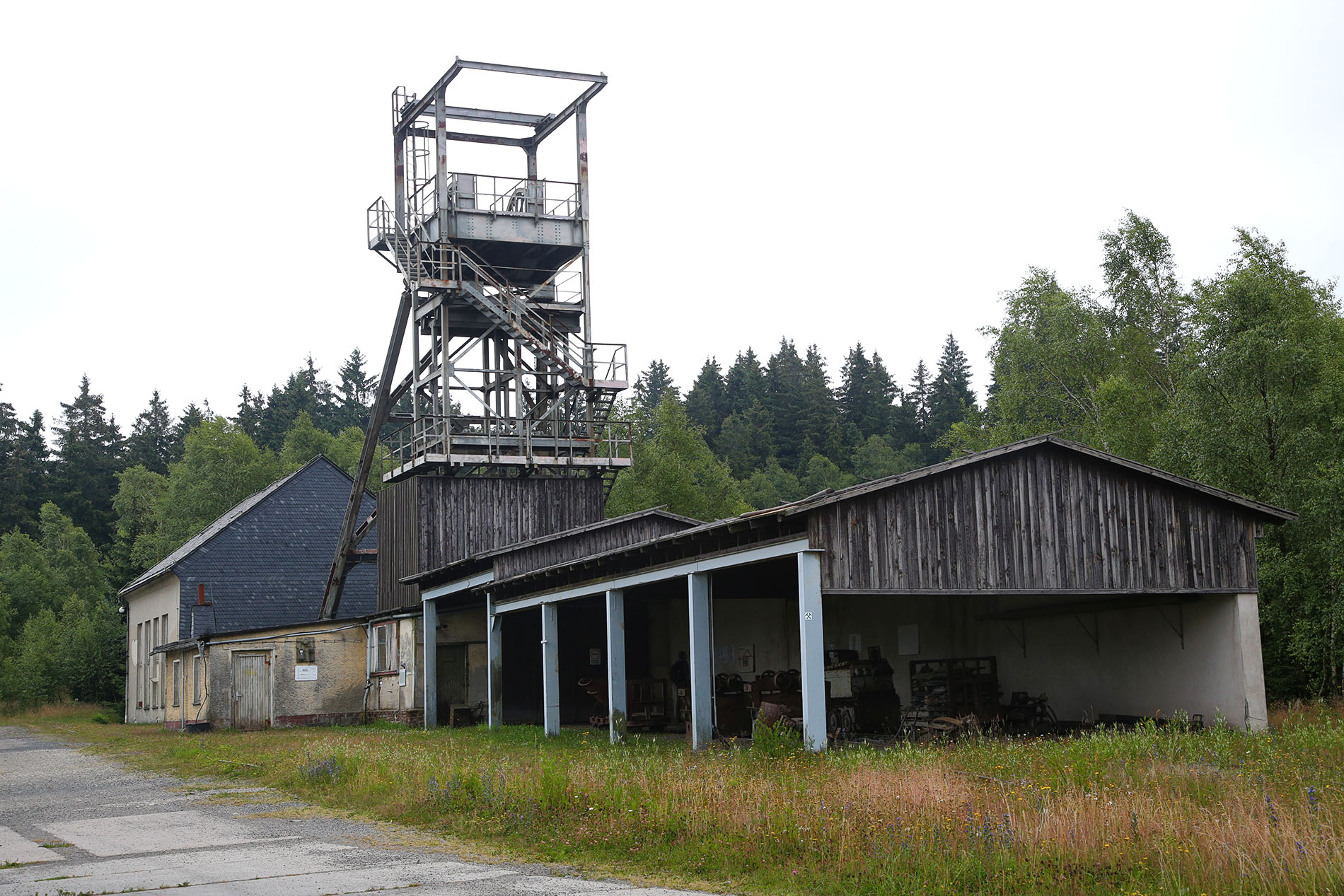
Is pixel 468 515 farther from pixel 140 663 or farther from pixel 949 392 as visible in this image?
pixel 949 392

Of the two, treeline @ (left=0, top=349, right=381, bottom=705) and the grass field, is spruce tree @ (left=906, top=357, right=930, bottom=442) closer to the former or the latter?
treeline @ (left=0, top=349, right=381, bottom=705)

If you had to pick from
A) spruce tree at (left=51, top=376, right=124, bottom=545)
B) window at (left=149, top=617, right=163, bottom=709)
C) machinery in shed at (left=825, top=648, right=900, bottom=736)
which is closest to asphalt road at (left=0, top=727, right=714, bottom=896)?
machinery in shed at (left=825, top=648, right=900, bottom=736)

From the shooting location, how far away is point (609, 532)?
2973 centimetres

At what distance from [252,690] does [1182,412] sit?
1010 inches

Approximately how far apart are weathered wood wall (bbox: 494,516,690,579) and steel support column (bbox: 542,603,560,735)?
8.33ft

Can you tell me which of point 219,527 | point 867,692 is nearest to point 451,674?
point 867,692

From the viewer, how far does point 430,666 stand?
3159 cm

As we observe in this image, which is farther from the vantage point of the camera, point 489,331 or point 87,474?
point 87,474

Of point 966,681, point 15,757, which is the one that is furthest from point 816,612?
point 15,757

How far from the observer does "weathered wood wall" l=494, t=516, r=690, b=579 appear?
2822 centimetres

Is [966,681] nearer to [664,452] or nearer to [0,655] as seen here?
[664,452]

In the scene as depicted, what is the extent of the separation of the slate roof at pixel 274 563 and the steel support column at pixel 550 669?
17218mm

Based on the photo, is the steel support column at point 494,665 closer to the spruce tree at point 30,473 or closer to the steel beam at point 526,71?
the steel beam at point 526,71

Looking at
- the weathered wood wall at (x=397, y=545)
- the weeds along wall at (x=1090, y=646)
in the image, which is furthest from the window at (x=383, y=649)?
the weeds along wall at (x=1090, y=646)
